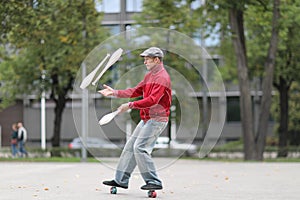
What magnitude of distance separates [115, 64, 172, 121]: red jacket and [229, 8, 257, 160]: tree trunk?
15.9m

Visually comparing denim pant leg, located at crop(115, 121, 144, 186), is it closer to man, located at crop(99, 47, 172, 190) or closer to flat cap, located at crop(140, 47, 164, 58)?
man, located at crop(99, 47, 172, 190)

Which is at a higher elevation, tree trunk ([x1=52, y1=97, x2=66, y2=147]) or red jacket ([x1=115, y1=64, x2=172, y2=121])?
red jacket ([x1=115, y1=64, x2=172, y2=121])

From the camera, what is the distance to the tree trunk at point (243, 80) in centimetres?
2498

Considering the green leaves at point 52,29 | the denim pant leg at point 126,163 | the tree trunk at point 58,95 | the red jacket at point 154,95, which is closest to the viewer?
the red jacket at point 154,95

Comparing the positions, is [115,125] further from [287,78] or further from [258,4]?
[287,78]

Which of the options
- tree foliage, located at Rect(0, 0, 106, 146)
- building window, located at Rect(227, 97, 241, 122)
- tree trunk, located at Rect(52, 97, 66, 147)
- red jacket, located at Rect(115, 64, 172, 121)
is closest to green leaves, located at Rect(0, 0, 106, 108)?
tree foliage, located at Rect(0, 0, 106, 146)

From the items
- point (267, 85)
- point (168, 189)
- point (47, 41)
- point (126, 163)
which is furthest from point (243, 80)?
point (126, 163)

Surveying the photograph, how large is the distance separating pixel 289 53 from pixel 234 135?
1051 inches

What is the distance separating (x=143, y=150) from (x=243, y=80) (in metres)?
16.3

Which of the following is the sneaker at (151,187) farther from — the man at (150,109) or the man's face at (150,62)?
the man's face at (150,62)

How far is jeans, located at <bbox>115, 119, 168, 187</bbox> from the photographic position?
9250mm

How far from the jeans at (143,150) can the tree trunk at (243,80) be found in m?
15.8

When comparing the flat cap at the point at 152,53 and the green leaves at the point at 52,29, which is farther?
the green leaves at the point at 52,29

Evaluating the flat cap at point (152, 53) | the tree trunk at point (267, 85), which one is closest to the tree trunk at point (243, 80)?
the tree trunk at point (267, 85)
